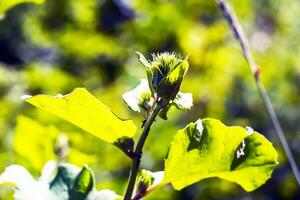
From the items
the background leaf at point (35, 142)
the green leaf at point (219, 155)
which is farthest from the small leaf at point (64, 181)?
the background leaf at point (35, 142)

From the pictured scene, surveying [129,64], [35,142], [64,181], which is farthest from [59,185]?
[129,64]

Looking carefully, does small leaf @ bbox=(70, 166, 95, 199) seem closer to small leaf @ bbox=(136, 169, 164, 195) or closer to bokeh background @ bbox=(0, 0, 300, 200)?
small leaf @ bbox=(136, 169, 164, 195)

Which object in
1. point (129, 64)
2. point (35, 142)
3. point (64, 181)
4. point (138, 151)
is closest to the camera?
point (138, 151)

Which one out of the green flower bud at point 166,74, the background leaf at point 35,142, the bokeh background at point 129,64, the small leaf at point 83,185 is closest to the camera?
the green flower bud at point 166,74

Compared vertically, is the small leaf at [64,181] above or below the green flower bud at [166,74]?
below

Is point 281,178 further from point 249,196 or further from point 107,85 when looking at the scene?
point 107,85

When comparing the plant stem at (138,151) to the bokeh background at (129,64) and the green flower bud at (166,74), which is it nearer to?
the green flower bud at (166,74)

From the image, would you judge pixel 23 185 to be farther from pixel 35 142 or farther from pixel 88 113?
pixel 35 142
